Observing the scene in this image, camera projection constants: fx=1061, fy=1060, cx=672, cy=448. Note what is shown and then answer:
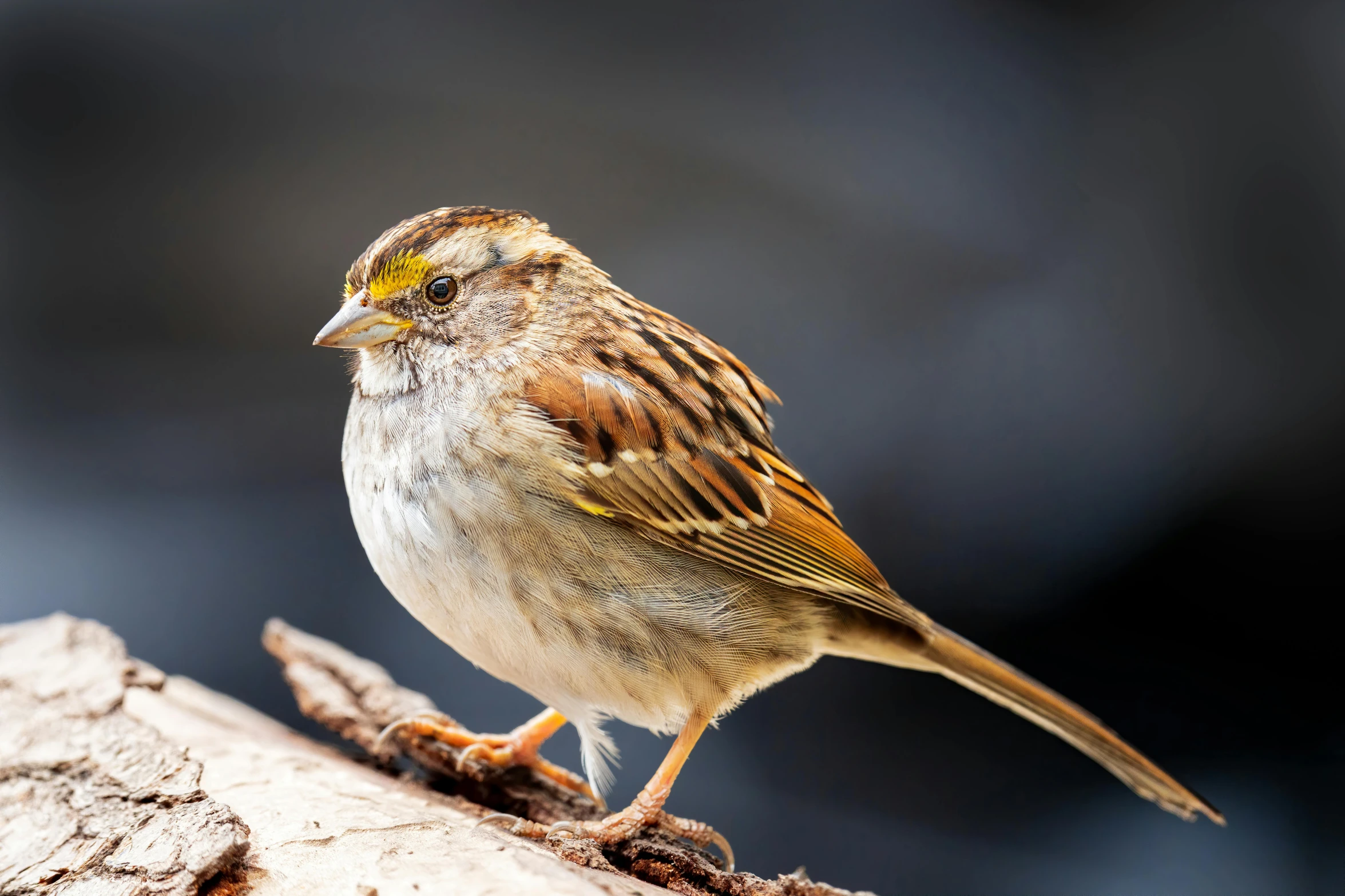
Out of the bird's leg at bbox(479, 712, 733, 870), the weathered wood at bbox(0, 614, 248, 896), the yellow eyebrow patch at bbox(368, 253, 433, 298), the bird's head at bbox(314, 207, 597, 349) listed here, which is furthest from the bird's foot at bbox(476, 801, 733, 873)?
the yellow eyebrow patch at bbox(368, 253, 433, 298)

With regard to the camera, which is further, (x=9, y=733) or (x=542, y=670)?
(x=9, y=733)

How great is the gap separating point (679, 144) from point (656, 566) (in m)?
2.18

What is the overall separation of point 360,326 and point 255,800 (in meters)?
1.03

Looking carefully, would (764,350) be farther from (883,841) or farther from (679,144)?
(883,841)

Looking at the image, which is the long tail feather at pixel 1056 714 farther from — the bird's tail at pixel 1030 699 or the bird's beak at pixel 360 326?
the bird's beak at pixel 360 326

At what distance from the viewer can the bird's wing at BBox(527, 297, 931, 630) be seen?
2.19 m

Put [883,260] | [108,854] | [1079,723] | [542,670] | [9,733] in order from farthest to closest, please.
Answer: [883,260]
[1079,723]
[9,733]
[542,670]
[108,854]

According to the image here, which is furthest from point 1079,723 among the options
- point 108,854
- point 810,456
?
point 108,854

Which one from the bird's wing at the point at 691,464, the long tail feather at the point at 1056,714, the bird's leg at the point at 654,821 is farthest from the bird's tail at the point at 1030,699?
the bird's leg at the point at 654,821

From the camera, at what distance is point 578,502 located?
6.91 ft

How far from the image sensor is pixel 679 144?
3.89m

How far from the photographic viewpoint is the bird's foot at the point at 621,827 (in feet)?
7.14

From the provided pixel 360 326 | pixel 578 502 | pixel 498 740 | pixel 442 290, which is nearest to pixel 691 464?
pixel 578 502

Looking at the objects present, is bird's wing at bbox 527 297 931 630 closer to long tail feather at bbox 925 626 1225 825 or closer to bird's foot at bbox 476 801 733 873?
long tail feather at bbox 925 626 1225 825
